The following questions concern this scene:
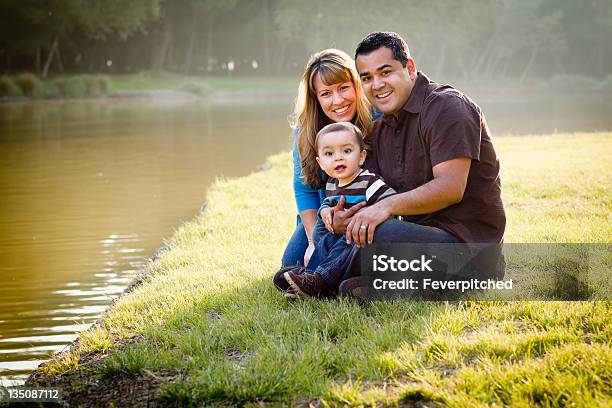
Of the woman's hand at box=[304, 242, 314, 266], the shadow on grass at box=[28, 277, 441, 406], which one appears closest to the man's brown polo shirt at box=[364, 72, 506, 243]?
the shadow on grass at box=[28, 277, 441, 406]

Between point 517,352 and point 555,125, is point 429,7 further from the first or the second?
point 517,352

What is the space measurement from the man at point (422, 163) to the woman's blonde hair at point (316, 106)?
1.21ft

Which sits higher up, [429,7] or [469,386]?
[429,7]

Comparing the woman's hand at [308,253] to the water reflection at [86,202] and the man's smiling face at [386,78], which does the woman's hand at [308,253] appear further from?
the water reflection at [86,202]

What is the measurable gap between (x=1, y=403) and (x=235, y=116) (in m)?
25.7

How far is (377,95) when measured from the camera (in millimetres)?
4723

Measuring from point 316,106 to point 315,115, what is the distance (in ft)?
0.22

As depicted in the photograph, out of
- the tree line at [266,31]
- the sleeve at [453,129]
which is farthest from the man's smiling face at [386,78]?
the tree line at [266,31]

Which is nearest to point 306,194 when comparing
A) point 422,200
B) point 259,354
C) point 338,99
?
point 338,99

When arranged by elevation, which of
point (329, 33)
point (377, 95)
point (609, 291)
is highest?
point (329, 33)

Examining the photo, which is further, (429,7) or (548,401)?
(429,7)


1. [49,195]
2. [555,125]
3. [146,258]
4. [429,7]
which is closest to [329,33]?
[429,7]

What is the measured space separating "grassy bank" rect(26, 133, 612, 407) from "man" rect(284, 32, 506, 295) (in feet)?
1.47

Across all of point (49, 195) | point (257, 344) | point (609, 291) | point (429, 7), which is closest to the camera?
point (257, 344)
